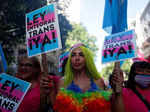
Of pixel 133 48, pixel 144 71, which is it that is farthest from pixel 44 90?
pixel 144 71

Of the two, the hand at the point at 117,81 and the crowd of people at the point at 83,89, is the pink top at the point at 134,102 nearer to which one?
the crowd of people at the point at 83,89

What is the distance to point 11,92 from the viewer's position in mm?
2521

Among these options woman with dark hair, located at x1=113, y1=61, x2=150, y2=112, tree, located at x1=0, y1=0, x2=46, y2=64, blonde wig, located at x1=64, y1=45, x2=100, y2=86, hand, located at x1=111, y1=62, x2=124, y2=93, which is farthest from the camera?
tree, located at x1=0, y1=0, x2=46, y2=64

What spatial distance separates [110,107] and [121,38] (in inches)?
37.3

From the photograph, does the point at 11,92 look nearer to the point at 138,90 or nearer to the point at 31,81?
the point at 31,81

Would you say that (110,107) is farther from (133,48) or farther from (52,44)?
(52,44)

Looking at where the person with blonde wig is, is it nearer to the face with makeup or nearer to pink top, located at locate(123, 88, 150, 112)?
the face with makeup

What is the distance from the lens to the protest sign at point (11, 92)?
2434mm

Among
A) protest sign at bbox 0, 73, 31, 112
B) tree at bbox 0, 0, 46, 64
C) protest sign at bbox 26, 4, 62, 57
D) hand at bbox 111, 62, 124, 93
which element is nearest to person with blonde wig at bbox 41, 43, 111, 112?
hand at bbox 111, 62, 124, 93

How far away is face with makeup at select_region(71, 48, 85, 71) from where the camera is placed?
231 centimetres

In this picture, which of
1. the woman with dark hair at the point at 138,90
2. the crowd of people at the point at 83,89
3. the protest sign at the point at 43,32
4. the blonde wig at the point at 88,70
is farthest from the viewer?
the woman with dark hair at the point at 138,90

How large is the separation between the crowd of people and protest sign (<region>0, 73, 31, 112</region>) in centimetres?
9

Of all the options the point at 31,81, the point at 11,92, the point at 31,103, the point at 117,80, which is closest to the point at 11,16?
the point at 31,81

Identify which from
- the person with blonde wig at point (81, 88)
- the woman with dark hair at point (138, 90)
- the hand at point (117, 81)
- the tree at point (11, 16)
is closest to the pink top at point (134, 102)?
the woman with dark hair at point (138, 90)
